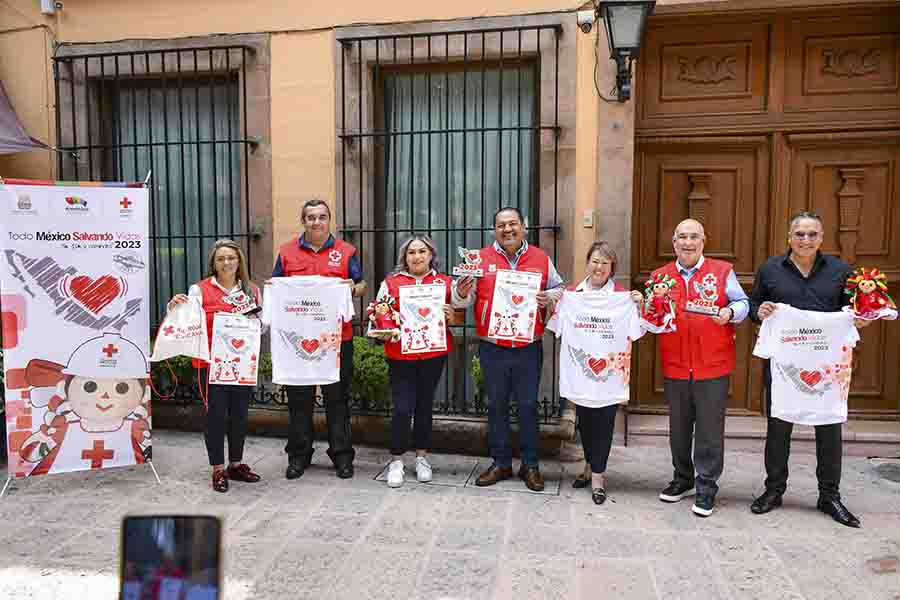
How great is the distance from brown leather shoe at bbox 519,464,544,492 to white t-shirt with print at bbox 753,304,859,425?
1567mm

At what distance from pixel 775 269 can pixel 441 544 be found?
2576 millimetres

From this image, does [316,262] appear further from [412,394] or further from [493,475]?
[493,475]

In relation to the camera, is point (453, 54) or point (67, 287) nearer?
point (67, 287)

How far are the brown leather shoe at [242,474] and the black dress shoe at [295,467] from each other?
0.21m

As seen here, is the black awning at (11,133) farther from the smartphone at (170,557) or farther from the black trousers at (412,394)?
the smartphone at (170,557)

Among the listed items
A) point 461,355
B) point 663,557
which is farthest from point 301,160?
point 663,557

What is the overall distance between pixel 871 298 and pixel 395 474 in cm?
312

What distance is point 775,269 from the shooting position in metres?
4.12

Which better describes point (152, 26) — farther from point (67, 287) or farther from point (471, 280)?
point (471, 280)

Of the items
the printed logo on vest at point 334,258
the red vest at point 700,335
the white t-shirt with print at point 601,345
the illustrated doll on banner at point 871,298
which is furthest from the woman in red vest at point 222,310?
the illustrated doll on banner at point 871,298

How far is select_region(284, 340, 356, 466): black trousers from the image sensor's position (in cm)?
478

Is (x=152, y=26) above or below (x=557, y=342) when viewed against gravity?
above

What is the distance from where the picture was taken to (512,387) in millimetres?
4574

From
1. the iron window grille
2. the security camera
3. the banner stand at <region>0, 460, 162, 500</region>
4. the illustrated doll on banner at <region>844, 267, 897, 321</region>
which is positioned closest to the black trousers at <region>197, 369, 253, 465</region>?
the banner stand at <region>0, 460, 162, 500</region>
